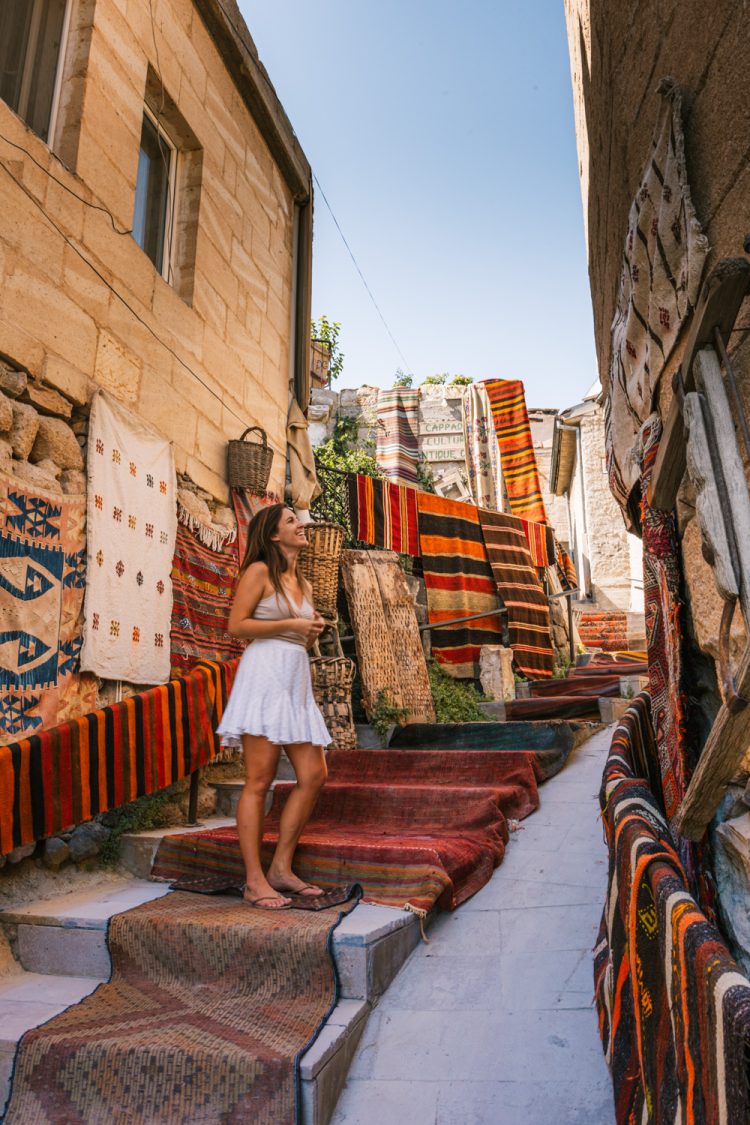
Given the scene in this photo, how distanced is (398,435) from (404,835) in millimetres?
12259

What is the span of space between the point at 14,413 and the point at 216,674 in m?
1.62

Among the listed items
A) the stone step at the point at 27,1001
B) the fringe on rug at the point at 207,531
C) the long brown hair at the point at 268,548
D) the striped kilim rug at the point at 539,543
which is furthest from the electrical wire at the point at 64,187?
the striped kilim rug at the point at 539,543

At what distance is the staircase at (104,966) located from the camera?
1974 millimetres

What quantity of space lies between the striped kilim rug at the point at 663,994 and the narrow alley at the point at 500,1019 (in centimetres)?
14

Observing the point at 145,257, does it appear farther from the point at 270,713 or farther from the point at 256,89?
the point at 270,713

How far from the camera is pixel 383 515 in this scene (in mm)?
9023

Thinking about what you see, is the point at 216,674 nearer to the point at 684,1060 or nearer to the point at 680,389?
the point at 680,389

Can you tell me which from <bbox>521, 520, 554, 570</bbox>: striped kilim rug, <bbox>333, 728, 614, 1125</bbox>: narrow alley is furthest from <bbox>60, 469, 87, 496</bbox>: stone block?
<bbox>521, 520, 554, 570</bbox>: striped kilim rug

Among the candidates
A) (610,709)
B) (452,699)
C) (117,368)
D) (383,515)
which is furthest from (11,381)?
(383,515)

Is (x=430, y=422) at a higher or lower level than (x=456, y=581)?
higher

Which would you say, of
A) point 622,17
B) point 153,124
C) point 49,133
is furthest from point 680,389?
point 153,124

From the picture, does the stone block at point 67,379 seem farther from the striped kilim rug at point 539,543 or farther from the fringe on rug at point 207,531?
the striped kilim rug at point 539,543

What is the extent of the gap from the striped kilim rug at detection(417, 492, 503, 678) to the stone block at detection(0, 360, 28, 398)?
6.35m

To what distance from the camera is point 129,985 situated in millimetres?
2471
